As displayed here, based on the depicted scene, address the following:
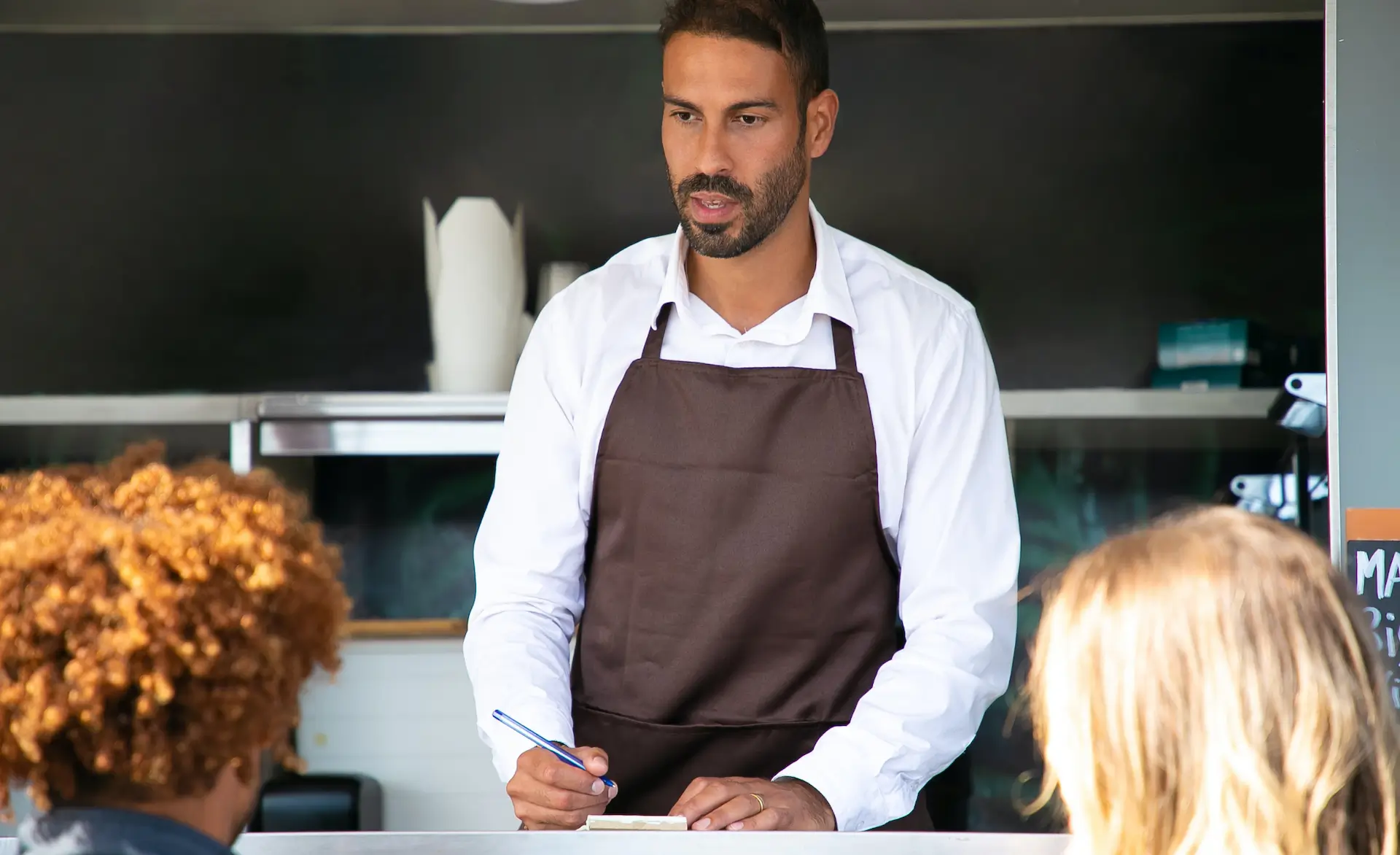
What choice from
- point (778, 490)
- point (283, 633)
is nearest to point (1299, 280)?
point (778, 490)

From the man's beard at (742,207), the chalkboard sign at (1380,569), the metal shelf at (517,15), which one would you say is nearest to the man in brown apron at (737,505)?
the man's beard at (742,207)

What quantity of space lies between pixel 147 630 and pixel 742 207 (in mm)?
1170

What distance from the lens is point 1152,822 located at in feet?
3.02

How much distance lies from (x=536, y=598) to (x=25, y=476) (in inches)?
36.4

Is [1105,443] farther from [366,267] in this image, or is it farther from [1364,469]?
[366,267]

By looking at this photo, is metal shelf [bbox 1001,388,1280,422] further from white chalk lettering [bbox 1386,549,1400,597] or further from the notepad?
the notepad

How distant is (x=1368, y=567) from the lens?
1.87 metres

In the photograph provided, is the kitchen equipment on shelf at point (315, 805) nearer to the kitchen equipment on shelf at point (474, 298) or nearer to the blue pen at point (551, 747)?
the kitchen equipment on shelf at point (474, 298)

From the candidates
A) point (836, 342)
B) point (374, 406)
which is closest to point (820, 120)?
point (836, 342)

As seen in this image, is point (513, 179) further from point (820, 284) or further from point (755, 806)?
point (755, 806)

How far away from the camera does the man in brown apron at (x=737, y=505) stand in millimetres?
1841

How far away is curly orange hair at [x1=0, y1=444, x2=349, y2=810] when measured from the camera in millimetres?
867

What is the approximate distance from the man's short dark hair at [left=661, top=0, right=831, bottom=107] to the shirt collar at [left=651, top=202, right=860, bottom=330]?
183 millimetres

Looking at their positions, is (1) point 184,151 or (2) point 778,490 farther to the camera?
(1) point 184,151
